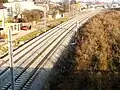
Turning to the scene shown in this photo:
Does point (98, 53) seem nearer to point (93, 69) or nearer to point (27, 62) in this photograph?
point (93, 69)

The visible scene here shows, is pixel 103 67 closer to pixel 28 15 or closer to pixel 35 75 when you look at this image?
pixel 35 75

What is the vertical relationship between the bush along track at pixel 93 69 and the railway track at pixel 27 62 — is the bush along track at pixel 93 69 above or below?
above

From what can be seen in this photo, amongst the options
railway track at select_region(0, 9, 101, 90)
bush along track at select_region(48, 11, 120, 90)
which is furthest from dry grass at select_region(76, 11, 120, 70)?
railway track at select_region(0, 9, 101, 90)

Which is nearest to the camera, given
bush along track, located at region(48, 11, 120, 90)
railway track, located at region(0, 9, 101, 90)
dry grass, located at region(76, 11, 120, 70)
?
bush along track, located at region(48, 11, 120, 90)

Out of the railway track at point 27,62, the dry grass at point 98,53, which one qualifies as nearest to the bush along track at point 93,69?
the dry grass at point 98,53

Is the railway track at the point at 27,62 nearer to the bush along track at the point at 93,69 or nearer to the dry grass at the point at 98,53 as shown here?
the bush along track at the point at 93,69

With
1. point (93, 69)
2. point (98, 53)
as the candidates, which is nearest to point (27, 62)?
point (98, 53)

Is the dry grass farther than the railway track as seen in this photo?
No

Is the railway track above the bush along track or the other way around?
the other way around

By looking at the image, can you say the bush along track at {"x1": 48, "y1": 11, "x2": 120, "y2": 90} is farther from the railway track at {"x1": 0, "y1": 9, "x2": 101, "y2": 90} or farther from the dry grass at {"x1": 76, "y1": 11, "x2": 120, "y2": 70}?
the railway track at {"x1": 0, "y1": 9, "x2": 101, "y2": 90}

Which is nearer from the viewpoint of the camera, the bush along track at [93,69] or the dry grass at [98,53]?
the bush along track at [93,69]

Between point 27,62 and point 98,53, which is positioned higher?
point 98,53

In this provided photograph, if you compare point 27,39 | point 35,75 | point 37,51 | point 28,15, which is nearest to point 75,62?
point 35,75
